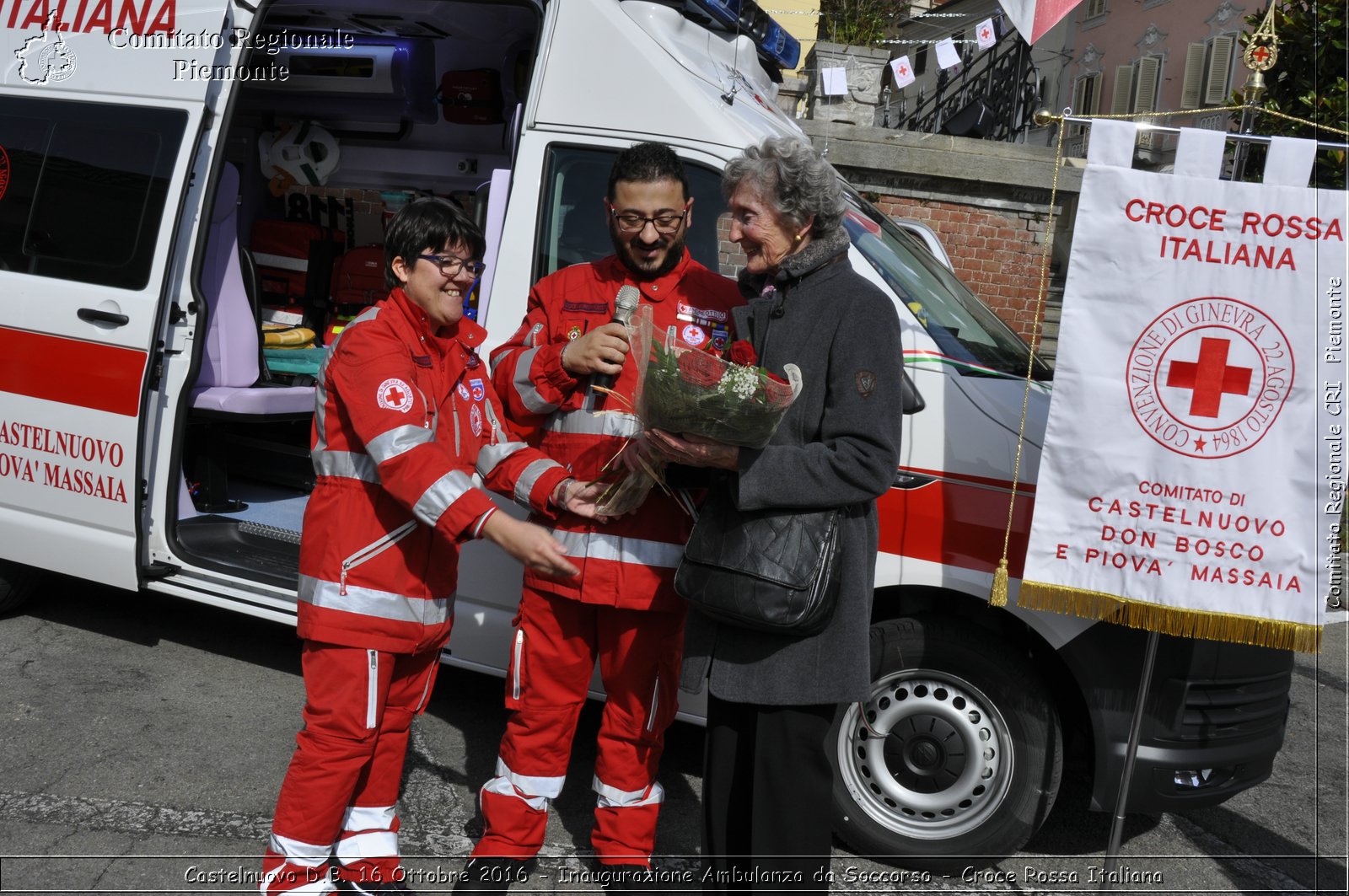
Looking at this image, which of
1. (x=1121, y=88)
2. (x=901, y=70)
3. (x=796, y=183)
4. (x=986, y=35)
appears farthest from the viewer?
(x=1121, y=88)

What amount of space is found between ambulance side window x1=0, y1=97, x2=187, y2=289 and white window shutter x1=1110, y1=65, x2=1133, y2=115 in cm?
2614

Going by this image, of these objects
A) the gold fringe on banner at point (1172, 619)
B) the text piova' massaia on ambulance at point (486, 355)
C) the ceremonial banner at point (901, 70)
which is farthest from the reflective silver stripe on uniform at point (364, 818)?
the ceremonial banner at point (901, 70)

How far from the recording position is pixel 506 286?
3730mm

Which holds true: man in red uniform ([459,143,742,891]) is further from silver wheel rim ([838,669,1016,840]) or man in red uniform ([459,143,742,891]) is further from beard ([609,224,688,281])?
silver wheel rim ([838,669,1016,840])

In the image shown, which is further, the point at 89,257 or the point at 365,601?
the point at 89,257

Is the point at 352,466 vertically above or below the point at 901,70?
below

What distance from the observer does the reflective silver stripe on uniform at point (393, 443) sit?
2.64 m

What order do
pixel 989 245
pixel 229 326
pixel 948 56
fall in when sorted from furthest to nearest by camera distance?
pixel 989 245 → pixel 948 56 → pixel 229 326

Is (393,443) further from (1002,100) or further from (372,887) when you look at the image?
(1002,100)

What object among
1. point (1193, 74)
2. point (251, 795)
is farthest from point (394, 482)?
point (1193, 74)

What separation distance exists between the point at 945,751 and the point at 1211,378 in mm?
1399

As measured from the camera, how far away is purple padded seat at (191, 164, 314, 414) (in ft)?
17.8

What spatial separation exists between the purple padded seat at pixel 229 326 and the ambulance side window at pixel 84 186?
92 cm

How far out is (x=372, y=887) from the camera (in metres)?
3.03
